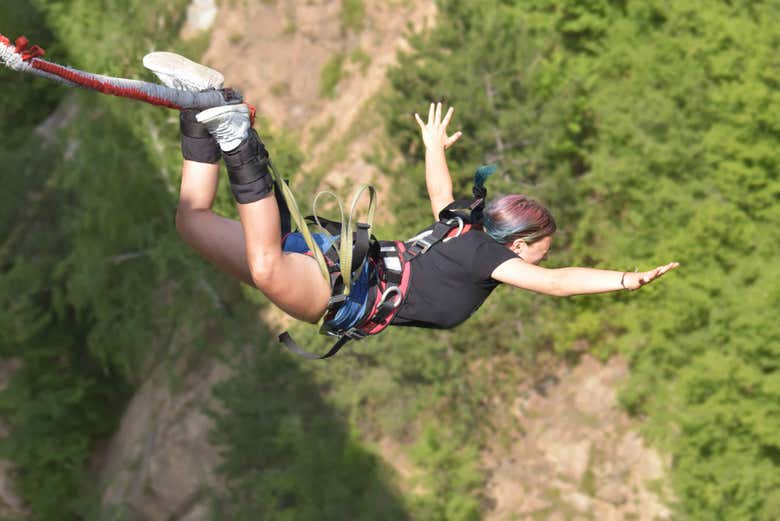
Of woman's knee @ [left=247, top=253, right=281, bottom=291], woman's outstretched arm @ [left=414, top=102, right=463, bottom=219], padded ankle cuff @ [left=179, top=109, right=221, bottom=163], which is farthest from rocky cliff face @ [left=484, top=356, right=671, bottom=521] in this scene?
padded ankle cuff @ [left=179, top=109, right=221, bottom=163]

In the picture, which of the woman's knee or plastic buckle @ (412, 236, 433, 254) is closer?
the woman's knee

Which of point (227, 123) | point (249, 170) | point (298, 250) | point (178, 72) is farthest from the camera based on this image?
point (298, 250)

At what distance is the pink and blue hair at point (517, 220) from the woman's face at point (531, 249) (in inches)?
0.8

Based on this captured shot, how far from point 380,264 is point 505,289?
12467mm

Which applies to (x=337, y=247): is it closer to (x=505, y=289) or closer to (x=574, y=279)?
→ (x=574, y=279)

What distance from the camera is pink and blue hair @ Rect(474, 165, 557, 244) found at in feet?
15.2

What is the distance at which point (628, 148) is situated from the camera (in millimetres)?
17000

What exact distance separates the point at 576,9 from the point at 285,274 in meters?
16.3

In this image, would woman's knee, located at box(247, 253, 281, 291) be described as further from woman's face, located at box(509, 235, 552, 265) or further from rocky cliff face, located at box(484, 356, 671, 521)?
rocky cliff face, located at box(484, 356, 671, 521)

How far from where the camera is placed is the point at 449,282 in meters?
4.73

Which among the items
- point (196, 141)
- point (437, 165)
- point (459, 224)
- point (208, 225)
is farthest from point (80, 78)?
point (437, 165)

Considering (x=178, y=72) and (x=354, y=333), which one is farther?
(x=354, y=333)

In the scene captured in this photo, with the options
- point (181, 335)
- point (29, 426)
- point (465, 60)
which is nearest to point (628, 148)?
point (465, 60)

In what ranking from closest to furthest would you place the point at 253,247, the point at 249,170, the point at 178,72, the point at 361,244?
1. the point at 178,72
2. the point at 249,170
3. the point at 253,247
4. the point at 361,244
